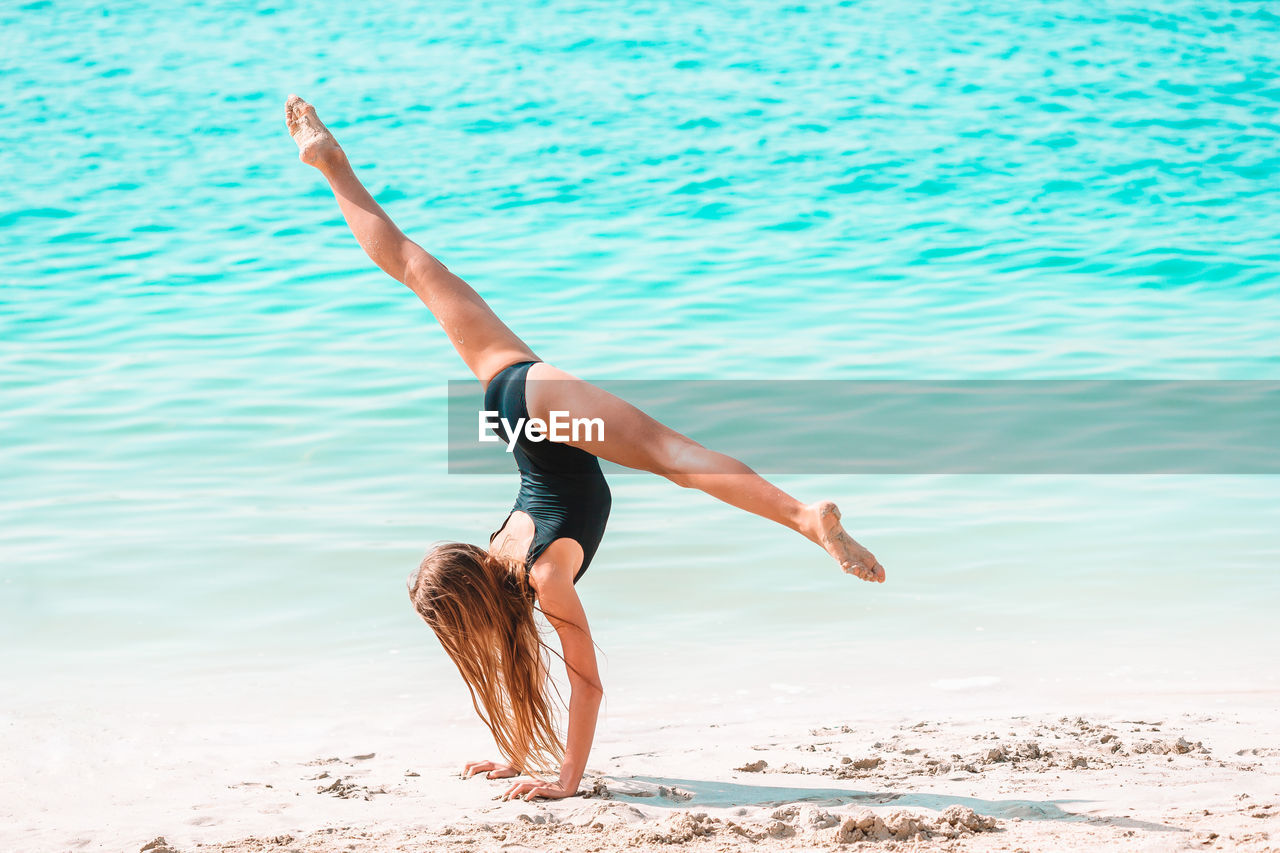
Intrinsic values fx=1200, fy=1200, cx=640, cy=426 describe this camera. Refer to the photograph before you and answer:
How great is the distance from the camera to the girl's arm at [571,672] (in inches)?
126

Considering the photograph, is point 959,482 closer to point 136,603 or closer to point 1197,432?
point 1197,432

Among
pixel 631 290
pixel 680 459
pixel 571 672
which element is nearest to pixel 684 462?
pixel 680 459

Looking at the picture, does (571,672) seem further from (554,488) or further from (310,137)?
(310,137)

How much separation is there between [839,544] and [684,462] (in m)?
0.47

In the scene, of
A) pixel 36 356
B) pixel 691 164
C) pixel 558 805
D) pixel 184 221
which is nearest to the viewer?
pixel 558 805

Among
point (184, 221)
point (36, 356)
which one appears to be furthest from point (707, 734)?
point (184, 221)

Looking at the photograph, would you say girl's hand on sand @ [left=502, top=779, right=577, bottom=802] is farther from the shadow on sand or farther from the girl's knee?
the girl's knee

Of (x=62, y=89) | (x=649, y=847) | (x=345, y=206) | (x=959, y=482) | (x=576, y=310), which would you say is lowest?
(x=649, y=847)

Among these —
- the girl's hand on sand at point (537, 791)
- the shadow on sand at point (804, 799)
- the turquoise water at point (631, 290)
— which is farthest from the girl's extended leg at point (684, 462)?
the turquoise water at point (631, 290)

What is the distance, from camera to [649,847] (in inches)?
110

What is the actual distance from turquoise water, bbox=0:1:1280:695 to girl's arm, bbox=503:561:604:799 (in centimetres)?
131

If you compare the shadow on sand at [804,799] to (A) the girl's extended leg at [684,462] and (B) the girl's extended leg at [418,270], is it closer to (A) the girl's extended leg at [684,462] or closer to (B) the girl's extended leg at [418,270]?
(A) the girl's extended leg at [684,462]

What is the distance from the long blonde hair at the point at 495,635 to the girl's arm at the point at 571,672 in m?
0.08

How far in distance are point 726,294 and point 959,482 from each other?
4.77 meters
